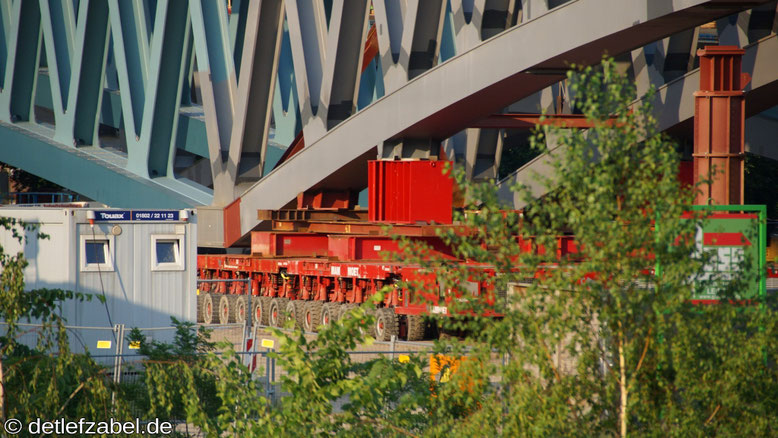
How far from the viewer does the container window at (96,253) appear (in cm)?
1877

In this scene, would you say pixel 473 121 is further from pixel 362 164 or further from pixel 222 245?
pixel 222 245

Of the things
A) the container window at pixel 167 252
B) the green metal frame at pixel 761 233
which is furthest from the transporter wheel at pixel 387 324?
the green metal frame at pixel 761 233

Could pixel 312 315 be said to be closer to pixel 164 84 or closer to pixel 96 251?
pixel 96 251

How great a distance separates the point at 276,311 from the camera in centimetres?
3056

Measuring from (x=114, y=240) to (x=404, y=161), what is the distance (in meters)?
10.2

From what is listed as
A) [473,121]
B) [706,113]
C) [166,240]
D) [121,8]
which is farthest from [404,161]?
[121,8]

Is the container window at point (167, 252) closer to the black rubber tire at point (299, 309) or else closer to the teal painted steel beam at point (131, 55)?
the black rubber tire at point (299, 309)

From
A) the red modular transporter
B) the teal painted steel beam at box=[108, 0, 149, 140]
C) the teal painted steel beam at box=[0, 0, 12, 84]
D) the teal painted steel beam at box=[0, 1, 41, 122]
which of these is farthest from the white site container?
the teal painted steel beam at box=[0, 0, 12, 84]

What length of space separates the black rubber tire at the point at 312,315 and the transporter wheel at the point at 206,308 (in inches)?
158

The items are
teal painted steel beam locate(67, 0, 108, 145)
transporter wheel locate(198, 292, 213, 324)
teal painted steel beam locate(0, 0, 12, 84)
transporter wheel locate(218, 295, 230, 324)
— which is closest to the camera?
transporter wheel locate(218, 295, 230, 324)

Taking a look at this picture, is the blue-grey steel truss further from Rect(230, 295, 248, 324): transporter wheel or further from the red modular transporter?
Rect(230, 295, 248, 324): transporter wheel

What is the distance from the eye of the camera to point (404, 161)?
2816 cm

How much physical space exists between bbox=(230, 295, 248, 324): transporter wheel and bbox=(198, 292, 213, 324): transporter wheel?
1.00m

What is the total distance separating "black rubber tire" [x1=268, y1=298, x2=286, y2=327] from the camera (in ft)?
99.3
